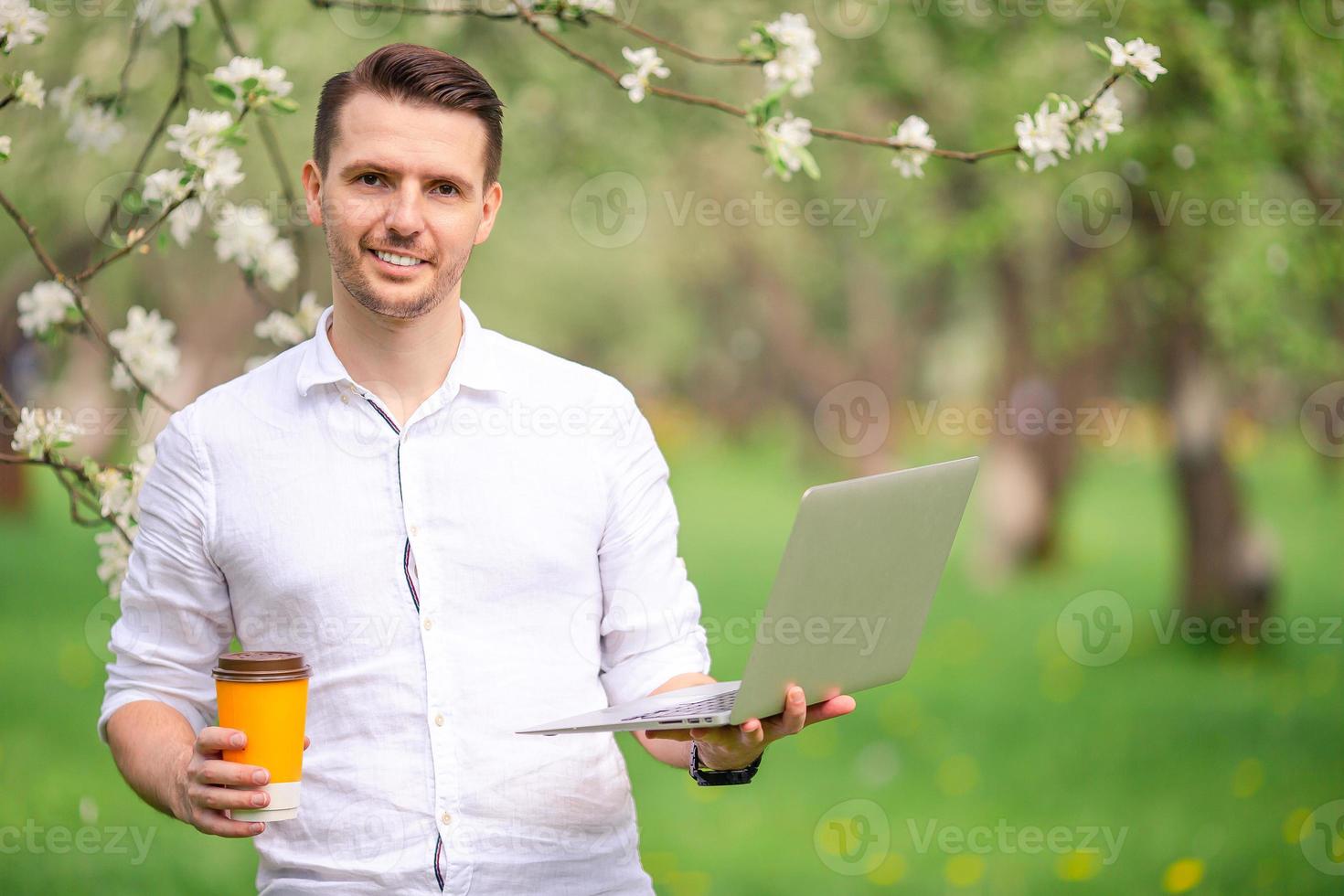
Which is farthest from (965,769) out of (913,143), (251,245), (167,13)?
(167,13)

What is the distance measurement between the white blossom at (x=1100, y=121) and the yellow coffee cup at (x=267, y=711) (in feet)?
6.61

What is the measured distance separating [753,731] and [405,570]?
2.20 feet

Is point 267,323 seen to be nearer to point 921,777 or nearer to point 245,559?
point 245,559

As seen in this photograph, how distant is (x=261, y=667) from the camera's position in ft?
6.79

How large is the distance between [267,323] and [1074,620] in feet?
27.7

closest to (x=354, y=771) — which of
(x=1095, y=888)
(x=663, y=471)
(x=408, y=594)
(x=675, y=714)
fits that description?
(x=408, y=594)

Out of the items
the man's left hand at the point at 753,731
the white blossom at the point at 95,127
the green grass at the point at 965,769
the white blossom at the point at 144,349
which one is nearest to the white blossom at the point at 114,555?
the white blossom at the point at 144,349

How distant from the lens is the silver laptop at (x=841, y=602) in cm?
208

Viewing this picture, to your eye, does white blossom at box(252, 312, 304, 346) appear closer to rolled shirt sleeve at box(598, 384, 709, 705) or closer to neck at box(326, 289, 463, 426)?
neck at box(326, 289, 463, 426)

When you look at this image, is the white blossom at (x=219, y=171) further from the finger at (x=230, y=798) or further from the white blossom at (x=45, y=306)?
the finger at (x=230, y=798)

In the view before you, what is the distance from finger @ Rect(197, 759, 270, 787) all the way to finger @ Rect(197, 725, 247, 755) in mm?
23

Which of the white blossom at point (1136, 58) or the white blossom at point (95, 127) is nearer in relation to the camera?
the white blossom at point (1136, 58)

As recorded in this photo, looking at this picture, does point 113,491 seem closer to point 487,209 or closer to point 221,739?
point 487,209

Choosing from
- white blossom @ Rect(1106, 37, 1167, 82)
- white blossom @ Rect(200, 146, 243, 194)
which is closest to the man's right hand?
white blossom @ Rect(200, 146, 243, 194)
